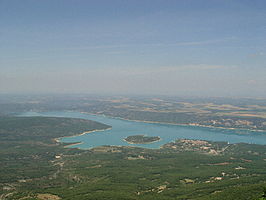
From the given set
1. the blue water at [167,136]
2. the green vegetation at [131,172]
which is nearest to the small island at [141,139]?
the blue water at [167,136]

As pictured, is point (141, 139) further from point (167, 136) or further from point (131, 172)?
point (131, 172)

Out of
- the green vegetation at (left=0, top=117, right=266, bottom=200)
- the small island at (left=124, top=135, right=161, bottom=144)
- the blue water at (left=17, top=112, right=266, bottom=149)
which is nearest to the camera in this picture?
the green vegetation at (left=0, top=117, right=266, bottom=200)

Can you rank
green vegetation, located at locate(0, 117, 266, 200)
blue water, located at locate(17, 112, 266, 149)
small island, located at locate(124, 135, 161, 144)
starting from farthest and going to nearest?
small island, located at locate(124, 135, 161, 144) < blue water, located at locate(17, 112, 266, 149) < green vegetation, located at locate(0, 117, 266, 200)

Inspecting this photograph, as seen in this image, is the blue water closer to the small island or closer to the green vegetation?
the small island

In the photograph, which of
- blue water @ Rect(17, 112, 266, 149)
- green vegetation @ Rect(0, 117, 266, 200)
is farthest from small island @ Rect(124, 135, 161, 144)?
green vegetation @ Rect(0, 117, 266, 200)

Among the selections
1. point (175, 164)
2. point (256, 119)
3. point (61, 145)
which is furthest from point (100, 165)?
point (256, 119)

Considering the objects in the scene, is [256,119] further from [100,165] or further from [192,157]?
[100,165]

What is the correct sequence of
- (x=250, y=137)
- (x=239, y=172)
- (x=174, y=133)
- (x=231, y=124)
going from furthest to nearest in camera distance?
(x=231, y=124)
(x=174, y=133)
(x=250, y=137)
(x=239, y=172)

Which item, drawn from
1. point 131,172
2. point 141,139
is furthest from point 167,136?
point 131,172
